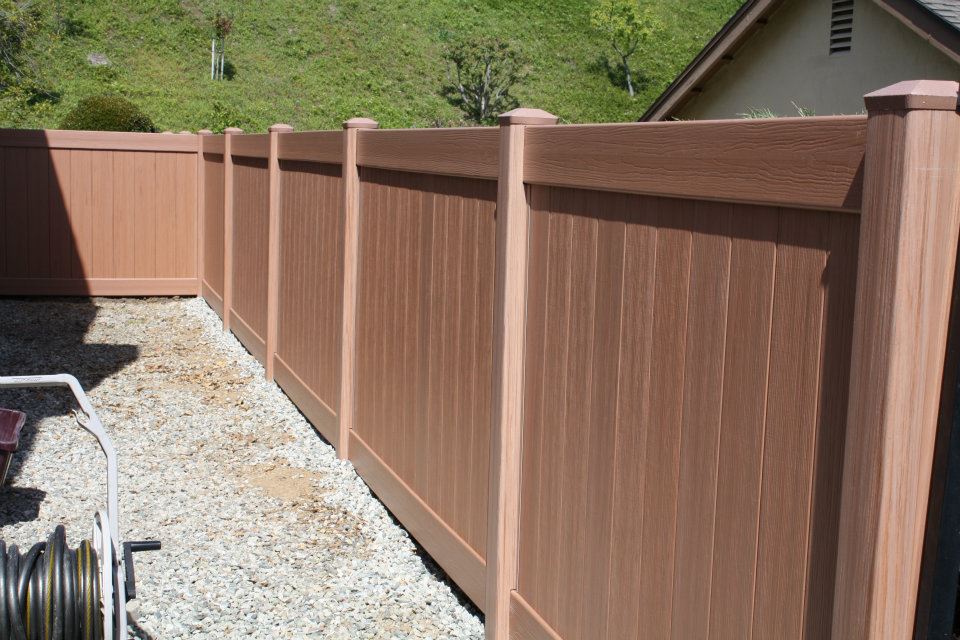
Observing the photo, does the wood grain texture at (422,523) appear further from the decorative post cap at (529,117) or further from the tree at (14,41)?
the tree at (14,41)

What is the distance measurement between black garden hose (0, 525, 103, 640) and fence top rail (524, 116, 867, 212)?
6.01ft

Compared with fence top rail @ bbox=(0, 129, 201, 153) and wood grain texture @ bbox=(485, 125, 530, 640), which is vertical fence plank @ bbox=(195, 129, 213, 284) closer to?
fence top rail @ bbox=(0, 129, 201, 153)

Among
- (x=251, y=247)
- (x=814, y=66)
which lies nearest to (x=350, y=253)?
(x=251, y=247)

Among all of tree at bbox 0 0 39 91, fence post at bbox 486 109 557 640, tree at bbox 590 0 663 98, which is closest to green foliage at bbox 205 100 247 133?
tree at bbox 0 0 39 91

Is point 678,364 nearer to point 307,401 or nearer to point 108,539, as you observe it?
point 108,539

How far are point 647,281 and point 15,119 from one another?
76.7 feet

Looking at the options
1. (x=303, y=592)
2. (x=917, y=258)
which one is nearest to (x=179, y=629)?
(x=303, y=592)

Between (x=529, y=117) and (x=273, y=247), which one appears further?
(x=273, y=247)

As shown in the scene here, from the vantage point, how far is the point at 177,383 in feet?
27.9

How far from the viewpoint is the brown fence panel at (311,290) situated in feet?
21.3

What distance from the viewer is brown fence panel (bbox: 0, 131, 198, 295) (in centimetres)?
1239

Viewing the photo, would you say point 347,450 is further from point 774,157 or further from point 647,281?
point 774,157

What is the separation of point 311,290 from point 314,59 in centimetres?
2710

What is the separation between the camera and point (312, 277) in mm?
7086
